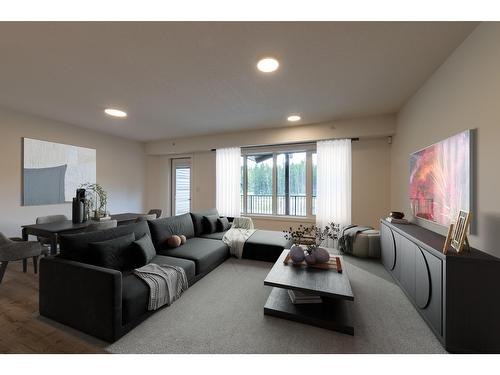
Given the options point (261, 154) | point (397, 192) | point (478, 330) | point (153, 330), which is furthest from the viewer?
point (261, 154)

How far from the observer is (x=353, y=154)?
405cm

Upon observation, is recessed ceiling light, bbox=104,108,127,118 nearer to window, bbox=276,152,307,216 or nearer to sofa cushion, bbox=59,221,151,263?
sofa cushion, bbox=59,221,151,263

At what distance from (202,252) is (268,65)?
7.80ft

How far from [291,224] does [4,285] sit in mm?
4433

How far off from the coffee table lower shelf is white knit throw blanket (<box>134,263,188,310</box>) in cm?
94

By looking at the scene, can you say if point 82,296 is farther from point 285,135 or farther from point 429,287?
point 285,135

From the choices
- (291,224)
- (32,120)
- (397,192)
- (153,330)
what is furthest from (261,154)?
(32,120)

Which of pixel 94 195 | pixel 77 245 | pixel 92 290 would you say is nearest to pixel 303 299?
pixel 92 290

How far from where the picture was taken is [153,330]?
65.5 inches

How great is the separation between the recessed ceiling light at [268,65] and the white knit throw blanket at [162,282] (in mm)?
2326

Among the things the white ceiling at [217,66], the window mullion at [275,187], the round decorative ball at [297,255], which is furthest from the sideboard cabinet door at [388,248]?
the window mullion at [275,187]

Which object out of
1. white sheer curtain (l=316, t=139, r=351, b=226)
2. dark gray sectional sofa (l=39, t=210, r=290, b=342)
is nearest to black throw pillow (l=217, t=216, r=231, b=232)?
dark gray sectional sofa (l=39, t=210, r=290, b=342)

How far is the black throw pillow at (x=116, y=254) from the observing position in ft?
6.04
